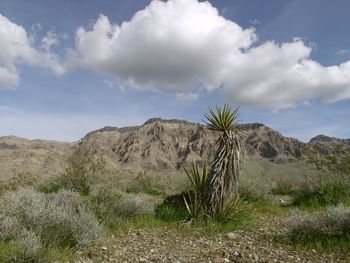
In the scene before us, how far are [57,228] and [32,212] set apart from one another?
2.19 ft

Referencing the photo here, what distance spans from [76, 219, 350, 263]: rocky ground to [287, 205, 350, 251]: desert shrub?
366 millimetres

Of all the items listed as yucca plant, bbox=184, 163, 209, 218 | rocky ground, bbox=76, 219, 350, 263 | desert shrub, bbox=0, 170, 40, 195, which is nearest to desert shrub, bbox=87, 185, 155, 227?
rocky ground, bbox=76, 219, 350, 263

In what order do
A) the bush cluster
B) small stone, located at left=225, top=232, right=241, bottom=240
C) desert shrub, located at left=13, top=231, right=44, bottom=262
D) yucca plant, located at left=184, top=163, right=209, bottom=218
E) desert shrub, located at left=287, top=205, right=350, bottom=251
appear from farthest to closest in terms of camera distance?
1. yucca plant, located at left=184, top=163, right=209, bottom=218
2. small stone, located at left=225, top=232, right=241, bottom=240
3. desert shrub, located at left=287, top=205, right=350, bottom=251
4. the bush cluster
5. desert shrub, located at left=13, top=231, right=44, bottom=262

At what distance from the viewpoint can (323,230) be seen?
830 centimetres

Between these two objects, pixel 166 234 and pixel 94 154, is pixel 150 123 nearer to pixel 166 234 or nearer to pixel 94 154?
pixel 94 154

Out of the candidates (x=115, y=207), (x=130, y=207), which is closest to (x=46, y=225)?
(x=115, y=207)

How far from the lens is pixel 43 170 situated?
20766mm

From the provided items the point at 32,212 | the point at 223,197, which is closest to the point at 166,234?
the point at 223,197

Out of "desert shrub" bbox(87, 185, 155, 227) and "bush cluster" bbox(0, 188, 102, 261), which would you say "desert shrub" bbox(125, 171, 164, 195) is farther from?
"bush cluster" bbox(0, 188, 102, 261)

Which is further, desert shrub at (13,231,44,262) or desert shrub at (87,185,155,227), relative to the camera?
desert shrub at (87,185,155,227)

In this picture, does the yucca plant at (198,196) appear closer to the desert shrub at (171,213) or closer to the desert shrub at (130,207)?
the desert shrub at (171,213)

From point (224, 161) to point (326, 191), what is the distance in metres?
5.04

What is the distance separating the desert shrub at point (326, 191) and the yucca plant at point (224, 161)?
12.8 ft

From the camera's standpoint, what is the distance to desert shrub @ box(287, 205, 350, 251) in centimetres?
769
